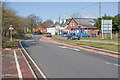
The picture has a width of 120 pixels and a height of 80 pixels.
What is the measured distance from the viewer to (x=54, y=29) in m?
147

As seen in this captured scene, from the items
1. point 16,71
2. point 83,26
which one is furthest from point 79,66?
point 83,26

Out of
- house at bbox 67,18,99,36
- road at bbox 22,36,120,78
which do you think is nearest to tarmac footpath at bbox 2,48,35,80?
road at bbox 22,36,120,78

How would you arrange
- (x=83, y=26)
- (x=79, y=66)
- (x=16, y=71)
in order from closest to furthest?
(x=16, y=71) → (x=79, y=66) → (x=83, y=26)

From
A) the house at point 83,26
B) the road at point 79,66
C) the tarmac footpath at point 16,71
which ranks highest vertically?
the house at point 83,26

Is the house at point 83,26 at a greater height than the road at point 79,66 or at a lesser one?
greater

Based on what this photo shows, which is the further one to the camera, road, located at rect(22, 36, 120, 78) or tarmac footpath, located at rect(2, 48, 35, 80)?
road, located at rect(22, 36, 120, 78)

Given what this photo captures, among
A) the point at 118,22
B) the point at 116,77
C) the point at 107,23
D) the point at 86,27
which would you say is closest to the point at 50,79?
the point at 116,77

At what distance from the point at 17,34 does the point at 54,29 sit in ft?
219

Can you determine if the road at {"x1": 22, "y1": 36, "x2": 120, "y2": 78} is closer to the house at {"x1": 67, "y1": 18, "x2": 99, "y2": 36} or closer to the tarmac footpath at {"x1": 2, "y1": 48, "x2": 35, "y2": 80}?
the tarmac footpath at {"x1": 2, "y1": 48, "x2": 35, "y2": 80}

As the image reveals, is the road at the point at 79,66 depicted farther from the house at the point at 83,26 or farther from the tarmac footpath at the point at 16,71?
the house at the point at 83,26

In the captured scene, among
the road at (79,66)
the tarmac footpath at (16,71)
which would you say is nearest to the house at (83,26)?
the road at (79,66)

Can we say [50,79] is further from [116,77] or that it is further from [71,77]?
[116,77]

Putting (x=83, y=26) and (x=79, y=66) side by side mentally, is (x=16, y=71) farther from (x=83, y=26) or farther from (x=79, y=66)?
(x=83, y=26)

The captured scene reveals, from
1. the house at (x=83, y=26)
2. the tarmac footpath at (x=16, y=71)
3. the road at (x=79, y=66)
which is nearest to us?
the tarmac footpath at (x=16, y=71)
